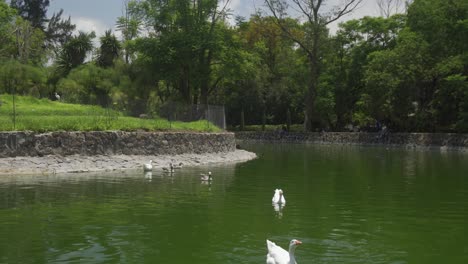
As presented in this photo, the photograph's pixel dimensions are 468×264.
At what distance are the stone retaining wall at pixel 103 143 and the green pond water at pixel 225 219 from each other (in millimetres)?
3360

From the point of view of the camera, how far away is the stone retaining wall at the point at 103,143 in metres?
27.1

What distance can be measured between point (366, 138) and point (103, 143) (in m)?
41.7

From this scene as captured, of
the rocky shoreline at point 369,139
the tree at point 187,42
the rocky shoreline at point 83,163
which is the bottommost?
the rocky shoreline at point 83,163

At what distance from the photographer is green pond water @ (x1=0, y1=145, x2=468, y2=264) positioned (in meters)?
11.6

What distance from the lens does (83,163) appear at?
2816cm

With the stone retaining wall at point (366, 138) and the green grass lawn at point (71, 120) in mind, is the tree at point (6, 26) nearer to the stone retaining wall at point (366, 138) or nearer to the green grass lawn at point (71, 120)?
the green grass lawn at point (71, 120)

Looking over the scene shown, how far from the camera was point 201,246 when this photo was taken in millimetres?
12203

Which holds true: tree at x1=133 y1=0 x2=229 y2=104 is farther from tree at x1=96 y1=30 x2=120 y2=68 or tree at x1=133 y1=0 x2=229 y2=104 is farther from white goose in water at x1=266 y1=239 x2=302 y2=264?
white goose in water at x1=266 y1=239 x2=302 y2=264

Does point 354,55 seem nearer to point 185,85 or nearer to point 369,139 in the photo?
point 369,139

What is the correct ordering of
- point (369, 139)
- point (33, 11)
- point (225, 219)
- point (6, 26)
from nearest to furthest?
point (225, 219)
point (6, 26)
point (369, 139)
point (33, 11)

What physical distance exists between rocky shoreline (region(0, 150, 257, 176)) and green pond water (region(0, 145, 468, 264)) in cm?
166

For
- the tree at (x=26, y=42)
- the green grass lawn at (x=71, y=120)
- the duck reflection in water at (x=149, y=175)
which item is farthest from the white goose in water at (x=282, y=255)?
the tree at (x=26, y=42)

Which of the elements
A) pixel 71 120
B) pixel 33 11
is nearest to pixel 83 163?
pixel 71 120

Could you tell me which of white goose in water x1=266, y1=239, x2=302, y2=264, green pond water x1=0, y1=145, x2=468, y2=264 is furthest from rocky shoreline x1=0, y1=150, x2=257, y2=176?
white goose in water x1=266, y1=239, x2=302, y2=264
